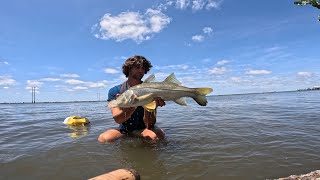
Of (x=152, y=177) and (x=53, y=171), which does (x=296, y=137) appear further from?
(x=53, y=171)

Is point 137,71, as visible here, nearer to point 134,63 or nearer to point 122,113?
point 134,63

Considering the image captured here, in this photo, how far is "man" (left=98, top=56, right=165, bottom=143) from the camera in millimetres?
7500

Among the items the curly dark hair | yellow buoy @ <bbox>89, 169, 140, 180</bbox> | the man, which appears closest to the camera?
yellow buoy @ <bbox>89, 169, 140, 180</bbox>

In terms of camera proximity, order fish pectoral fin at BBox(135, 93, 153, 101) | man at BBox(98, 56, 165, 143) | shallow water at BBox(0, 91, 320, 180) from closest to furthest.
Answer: shallow water at BBox(0, 91, 320, 180) → fish pectoral fin at BBox(135, 93, 153, 101) → man at BBox(98, 56, 165, 143)

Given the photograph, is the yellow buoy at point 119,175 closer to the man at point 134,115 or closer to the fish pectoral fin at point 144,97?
the fish pectoral fin at point 144,97

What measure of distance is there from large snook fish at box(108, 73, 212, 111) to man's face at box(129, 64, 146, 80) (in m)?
1.40

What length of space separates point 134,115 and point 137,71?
1.49 metres

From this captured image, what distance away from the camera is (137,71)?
770 centimetres

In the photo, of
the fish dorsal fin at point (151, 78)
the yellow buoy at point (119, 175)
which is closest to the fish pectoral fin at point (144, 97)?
the fish dorsal fin at point (151, 78)

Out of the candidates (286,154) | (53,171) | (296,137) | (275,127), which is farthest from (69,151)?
(275,127)

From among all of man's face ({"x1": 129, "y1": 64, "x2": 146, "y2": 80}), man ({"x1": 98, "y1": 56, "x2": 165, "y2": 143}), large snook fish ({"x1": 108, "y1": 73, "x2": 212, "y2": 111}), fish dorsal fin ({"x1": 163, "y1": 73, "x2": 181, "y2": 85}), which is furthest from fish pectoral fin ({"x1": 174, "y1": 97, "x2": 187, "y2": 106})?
man's face ({"x1": 129, "y1": 64, "x2": 146, "y2": 80})

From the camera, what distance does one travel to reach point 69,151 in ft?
24.3

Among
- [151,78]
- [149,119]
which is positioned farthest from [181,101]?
[149,119]

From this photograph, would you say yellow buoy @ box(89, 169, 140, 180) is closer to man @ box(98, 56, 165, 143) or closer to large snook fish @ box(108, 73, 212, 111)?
large snook fish @ box(108, 73, 212, 111)
